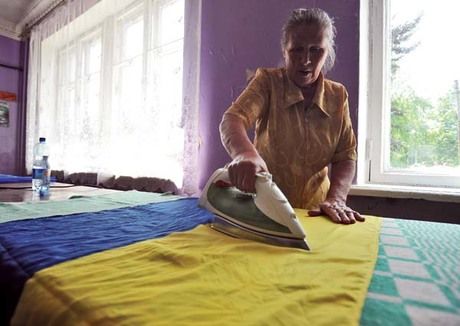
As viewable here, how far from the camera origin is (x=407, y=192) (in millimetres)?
1473

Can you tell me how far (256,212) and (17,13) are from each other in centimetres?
536

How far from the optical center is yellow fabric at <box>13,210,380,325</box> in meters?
0.35

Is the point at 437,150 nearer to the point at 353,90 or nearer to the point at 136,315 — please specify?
the point at 353,90

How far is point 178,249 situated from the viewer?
0.60 meters

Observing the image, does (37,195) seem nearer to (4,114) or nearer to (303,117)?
(303,117)

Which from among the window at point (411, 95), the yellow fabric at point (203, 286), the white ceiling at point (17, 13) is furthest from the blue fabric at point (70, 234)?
the white ceiling at point (17, 13)

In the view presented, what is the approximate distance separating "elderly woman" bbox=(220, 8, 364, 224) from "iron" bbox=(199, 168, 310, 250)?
1.33ft

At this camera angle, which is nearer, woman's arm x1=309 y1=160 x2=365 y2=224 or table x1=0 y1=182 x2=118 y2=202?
woman's arm x1=309 y1=160 x2=365 y2=224

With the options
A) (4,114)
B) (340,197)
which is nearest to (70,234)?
(340,197)

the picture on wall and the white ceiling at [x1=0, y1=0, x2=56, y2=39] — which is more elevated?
the white ceiling at [x1=0, y1=0, x2=56, y2=39]

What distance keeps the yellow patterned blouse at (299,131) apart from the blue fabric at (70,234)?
0.47m

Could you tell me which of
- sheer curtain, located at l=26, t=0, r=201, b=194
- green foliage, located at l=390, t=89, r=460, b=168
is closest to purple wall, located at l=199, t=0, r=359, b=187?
sheer curtain, located at l=26, t=0, r=201, b=194

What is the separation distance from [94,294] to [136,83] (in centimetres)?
270

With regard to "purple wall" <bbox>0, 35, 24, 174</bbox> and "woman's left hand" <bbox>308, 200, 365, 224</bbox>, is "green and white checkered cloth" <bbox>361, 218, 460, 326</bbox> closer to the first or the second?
"woman's left hand" <bbox>308, 200, 365, 224</bbox>
